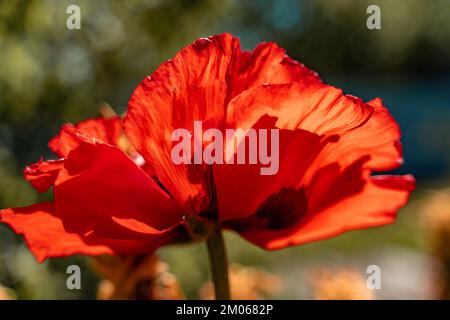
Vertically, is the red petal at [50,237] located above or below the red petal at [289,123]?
below

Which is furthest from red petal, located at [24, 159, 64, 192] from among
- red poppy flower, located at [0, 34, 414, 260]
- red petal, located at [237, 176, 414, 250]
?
red petal, located at [237, 176, 414, 250]

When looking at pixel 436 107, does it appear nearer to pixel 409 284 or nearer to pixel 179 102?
pixel 409 284

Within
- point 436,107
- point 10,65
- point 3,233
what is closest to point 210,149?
point 10,65

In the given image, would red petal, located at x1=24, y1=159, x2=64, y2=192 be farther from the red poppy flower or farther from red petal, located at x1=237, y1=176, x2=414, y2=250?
red petal, located at x1=237, y1=176, x2=414, y2=250

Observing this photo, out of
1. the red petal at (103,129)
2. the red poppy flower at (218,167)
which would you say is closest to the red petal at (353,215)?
the red poppy flower at (218,167)

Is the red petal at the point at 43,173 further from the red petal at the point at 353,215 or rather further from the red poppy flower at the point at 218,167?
the red petal at the point at 353,215

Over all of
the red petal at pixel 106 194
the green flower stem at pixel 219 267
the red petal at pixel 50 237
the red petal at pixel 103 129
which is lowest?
the green flower stem at pixel 219 267

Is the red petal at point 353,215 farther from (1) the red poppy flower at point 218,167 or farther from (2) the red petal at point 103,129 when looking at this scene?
(2) the red petal at point 103,129
